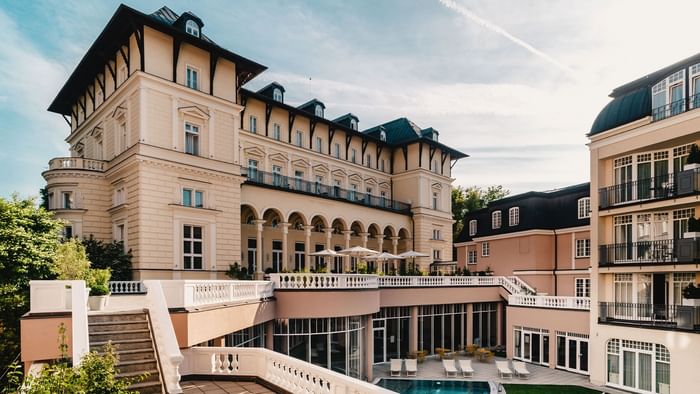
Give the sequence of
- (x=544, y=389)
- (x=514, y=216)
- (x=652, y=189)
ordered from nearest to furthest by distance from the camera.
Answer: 1. (x=652, y=189)
2. (x=544, y=389)
3. (x=514, y=216)

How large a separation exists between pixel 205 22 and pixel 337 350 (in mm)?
18427

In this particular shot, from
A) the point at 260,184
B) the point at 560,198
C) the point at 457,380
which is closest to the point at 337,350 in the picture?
the point at 457,380

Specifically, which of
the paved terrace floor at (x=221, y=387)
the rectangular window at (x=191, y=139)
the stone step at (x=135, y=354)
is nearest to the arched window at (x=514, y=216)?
the rectangular window at (x=191, y=139)

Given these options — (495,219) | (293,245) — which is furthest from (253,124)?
(495,219)

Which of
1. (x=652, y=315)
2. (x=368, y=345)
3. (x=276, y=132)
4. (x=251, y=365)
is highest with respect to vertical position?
(x=276, y=132)

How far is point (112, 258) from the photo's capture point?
20219 millimetres

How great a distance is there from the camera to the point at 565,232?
29406mm

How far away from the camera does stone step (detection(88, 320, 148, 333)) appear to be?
9.16m

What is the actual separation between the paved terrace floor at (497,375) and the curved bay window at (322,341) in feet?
9.57

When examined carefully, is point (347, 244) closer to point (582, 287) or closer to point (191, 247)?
point (191, 247)

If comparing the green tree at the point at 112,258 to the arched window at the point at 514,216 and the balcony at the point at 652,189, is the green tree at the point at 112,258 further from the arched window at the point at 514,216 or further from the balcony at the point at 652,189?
the arched window at the point at 514,216

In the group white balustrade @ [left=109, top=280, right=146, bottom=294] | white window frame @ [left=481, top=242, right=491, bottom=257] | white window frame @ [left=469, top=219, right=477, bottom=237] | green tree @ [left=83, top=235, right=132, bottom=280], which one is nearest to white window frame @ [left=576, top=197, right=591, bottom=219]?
white window frame @ [left=481, top=242, right=491, bottom=257]

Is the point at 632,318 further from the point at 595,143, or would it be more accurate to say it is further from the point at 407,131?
the point at 407,131

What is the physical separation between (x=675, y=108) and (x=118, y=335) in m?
21.2
